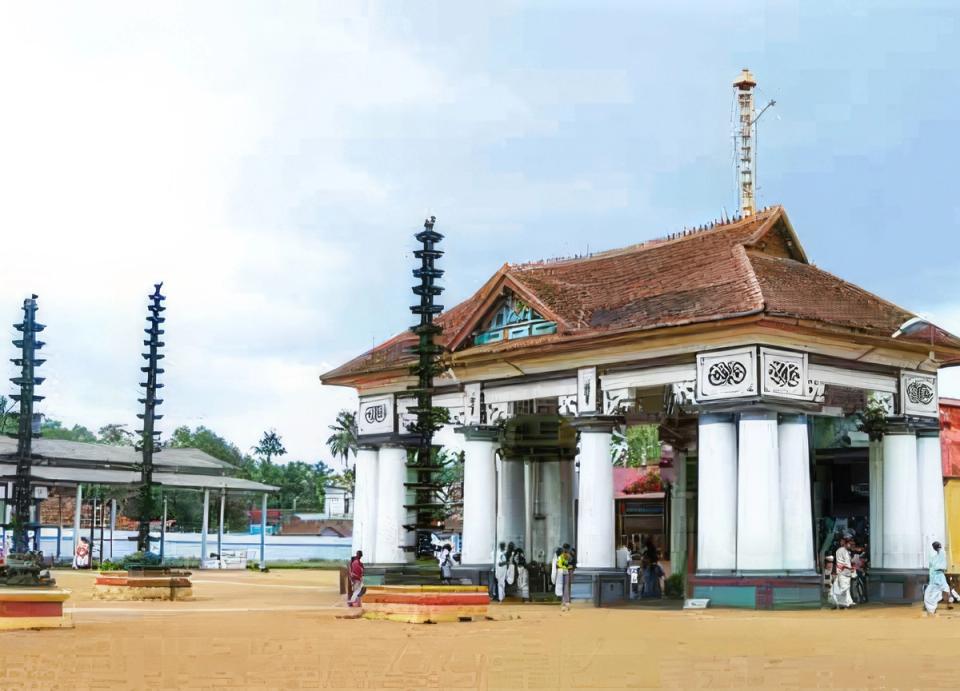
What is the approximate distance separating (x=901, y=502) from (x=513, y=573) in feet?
28.2

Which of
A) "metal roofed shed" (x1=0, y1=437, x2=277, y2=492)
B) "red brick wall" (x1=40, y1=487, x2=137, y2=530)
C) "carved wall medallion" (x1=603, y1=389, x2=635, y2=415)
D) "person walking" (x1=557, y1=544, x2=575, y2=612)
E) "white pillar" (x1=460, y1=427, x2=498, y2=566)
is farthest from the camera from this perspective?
"red brick wall" (x1=40, y1=487, x2=137, y2=530)

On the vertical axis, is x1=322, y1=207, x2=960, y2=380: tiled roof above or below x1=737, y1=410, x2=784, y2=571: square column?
above

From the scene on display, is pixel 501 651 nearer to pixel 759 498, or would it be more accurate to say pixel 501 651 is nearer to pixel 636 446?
pixel 759 498

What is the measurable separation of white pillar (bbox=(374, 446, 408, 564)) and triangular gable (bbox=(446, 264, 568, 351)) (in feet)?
12.4

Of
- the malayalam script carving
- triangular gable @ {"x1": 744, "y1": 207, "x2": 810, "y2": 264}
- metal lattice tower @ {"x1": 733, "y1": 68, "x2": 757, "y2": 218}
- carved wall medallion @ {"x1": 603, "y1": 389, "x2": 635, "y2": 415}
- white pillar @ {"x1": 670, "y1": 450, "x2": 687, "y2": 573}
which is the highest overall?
metal lattice tower @ {"x1": 733, "y1": 68, "x2": 757, "y2": 218}

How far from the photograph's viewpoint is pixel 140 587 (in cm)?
2886

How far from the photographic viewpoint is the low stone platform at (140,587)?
94.7 feet

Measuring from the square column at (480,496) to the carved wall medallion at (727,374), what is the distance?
6395 millimetres

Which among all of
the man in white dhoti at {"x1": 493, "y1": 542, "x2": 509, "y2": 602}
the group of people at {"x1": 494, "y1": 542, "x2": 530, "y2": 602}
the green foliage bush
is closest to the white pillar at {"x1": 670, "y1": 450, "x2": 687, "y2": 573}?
the green foliage bush

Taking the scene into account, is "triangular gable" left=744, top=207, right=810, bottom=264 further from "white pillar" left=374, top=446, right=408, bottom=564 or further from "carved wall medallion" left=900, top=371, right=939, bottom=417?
"white pillar" left=374, top=446, right=408, bottom=564

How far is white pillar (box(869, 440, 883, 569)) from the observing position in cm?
2703

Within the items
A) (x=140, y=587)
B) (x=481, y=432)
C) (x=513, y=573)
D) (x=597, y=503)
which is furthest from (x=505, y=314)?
(x=140, y=587)

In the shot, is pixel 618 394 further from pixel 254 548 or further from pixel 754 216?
pixel 254 548

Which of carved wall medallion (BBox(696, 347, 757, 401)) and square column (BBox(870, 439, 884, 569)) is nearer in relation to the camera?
carved wall medallion (BBox(696, 347, 757, 401))
